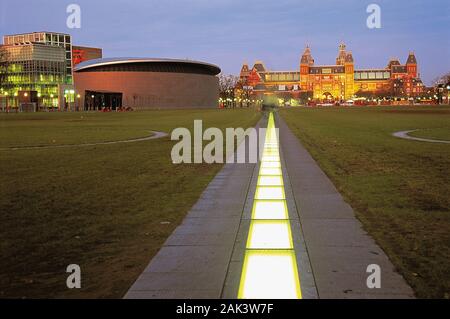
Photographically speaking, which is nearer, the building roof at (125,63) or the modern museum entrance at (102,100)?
the modern museum entrance at (102,100)

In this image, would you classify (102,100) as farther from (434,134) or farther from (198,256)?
(198,256)

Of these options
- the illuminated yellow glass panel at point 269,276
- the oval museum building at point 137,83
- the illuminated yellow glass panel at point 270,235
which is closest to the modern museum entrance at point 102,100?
the oval museum building at point 137,83

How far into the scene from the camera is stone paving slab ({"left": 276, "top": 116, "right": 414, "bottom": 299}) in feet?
17.4

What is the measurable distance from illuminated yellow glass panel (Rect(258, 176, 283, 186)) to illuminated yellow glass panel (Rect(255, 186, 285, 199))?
42 centimetres

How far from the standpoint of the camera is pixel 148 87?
168 m

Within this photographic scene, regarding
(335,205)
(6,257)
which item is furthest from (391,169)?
(6,257)

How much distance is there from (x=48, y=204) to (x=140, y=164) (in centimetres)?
656

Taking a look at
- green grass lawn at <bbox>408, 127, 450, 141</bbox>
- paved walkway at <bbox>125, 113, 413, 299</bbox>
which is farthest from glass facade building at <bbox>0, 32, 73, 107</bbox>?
paved walkway at <bbox>125, 113, 413, 299</bbox>

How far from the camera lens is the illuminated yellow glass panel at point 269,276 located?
5281mm

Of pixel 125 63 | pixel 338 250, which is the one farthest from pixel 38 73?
pixel 338 250

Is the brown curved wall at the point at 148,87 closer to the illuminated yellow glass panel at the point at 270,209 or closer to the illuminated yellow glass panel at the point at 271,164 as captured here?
the illuminated yellow glass panel at the point at 271,164

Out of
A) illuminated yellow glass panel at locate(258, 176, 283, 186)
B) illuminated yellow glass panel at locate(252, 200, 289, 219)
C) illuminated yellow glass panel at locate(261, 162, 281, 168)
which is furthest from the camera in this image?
illuminated yellow glass panel at locate(261, 162, 281, 168)

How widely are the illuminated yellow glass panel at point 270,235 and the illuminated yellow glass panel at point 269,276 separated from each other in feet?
0.93

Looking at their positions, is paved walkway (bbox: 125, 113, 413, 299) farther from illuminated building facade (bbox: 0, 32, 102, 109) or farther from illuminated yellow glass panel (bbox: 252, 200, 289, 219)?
illuminated building facade (bbox: 0, 32, 102, 109)
